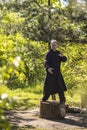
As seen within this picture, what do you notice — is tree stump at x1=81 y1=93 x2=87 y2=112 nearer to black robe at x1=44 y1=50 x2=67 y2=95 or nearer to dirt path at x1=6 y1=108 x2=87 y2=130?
dirt path at x1=6 y1=108 x2=87 y2=130

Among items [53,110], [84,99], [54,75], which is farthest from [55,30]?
[53,110]

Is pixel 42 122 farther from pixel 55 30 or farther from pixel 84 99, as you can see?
pixel 55 30

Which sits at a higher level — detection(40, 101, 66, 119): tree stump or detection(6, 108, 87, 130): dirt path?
detection(40, 101, 66, 119): tree stump

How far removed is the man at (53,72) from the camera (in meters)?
10.1

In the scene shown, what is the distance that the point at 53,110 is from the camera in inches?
401

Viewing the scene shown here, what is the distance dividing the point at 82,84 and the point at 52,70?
272cm

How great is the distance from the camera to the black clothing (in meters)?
10.2

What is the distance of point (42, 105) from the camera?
33.8ft

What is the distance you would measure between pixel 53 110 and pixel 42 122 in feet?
2.25

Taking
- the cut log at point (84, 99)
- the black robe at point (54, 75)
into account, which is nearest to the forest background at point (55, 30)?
the cut log at point (84, 99)

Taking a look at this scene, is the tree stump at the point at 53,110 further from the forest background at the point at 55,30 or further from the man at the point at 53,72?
the forest background at the point at 55,30

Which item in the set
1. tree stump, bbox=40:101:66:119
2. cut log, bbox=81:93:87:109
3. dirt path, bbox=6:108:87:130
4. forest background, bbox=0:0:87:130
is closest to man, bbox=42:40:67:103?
tree stump, bbox=40:101:66:119

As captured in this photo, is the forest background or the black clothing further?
the forest background

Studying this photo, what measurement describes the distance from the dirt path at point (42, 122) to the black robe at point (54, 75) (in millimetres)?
742
